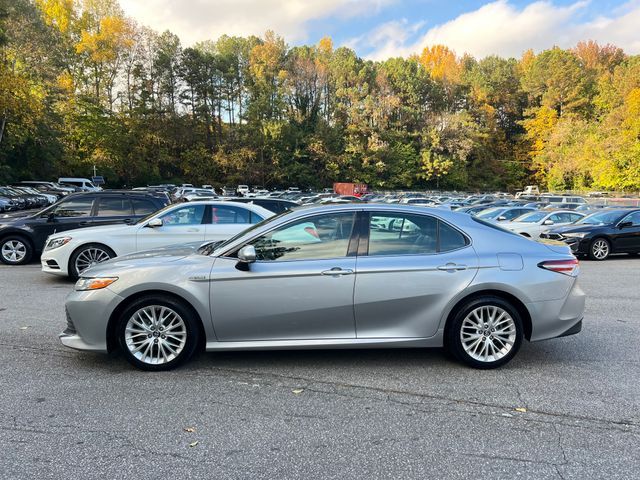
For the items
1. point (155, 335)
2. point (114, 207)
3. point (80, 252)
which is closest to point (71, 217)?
point (114, 207)

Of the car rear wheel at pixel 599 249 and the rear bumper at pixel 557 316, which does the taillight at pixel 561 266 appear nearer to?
the rear bumper at pixel 557 316

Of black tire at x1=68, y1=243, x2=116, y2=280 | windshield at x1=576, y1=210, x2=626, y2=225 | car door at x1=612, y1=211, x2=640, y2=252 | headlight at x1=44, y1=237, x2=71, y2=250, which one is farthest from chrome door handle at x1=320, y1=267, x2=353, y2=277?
windshield at x1=576, y1=210, x2=626, y2=225

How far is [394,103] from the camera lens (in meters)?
69.4

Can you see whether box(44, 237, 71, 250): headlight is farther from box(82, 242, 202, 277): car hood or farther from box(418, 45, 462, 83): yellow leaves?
box(418, 45, 462, 83): yellow leaves

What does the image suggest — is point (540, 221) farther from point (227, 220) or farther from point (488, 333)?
point (488, 333)

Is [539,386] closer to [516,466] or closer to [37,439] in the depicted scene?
[516,466]

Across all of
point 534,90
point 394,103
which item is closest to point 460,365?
point 394,103

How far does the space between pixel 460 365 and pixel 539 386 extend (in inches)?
28.2

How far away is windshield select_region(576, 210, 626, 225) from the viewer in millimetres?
13539

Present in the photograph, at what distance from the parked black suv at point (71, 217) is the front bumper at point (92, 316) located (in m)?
6.52

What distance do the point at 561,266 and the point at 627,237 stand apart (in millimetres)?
10719

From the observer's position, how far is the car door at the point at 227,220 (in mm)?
9211

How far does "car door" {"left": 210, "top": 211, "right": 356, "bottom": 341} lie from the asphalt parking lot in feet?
1.30

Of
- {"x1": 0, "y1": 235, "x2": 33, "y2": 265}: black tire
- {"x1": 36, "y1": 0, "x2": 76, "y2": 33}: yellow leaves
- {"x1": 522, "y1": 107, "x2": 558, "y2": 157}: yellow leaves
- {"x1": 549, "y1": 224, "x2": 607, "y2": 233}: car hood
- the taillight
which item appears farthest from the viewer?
{"x1": 522, "y1": 107, "x2": 558, "y2": 157}: yellow leaves
